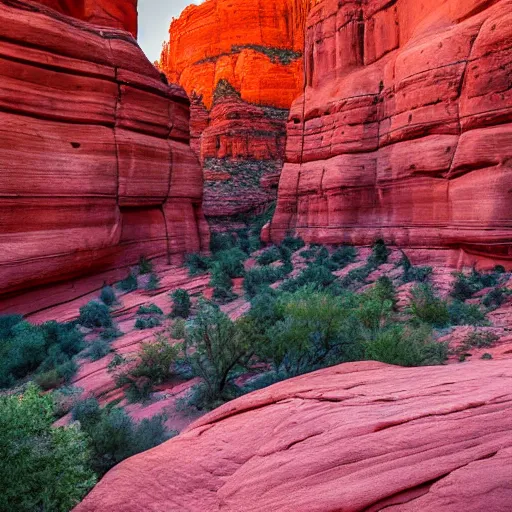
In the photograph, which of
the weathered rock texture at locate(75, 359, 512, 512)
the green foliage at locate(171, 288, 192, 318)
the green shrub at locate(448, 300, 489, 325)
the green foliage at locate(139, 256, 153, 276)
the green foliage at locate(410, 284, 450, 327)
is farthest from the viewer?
the green foliage at locate(139, 256, 153, 276)

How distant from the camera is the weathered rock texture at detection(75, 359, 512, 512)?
1.78 m

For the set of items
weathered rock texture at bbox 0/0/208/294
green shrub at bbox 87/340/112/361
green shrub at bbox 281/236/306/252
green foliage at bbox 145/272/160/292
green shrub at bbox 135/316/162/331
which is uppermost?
weathered rock texture at bbox 0/0/208/294

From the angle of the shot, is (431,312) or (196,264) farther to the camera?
(196,264)

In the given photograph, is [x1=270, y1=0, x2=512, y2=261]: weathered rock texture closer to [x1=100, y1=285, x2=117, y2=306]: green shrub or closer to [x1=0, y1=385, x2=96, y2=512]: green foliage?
[x1=100, y1=285, x2=117, y2=306]: green shrub

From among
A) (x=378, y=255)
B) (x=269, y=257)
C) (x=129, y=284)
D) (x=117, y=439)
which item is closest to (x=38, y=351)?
(x=117, y=439)

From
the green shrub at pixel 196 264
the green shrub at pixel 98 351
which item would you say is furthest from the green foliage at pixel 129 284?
the green shrub at pixel 98 351

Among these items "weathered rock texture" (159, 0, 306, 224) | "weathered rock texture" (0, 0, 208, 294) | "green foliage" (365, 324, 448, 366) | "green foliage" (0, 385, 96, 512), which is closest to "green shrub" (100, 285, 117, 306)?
"weathered rock texture" (0, 0, 208, 294)

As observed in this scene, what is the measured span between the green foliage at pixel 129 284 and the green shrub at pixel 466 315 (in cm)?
889

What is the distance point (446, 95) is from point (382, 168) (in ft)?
11.6

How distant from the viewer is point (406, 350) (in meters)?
4.94

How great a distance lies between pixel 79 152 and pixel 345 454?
1097 cm

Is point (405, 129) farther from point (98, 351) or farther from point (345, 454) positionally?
point (345, 454)

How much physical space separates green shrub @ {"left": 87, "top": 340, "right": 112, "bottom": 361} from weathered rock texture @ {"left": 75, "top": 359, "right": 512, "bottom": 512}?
179 inches

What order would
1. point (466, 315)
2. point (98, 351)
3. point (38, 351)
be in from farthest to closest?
point (466, 315) < point (98, 351) < point (38, 351)
